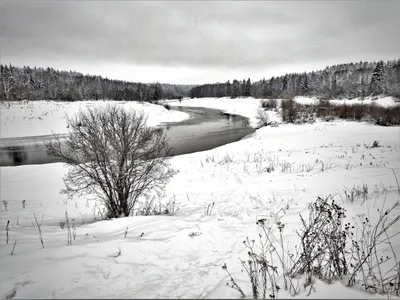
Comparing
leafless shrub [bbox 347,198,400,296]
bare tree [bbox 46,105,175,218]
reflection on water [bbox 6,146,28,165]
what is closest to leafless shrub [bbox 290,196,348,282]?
leafless shrub [bbox 347,198,400,296]

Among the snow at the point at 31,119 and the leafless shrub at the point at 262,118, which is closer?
the snow at the point at 31,119

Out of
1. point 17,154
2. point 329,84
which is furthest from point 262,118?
point 329,84

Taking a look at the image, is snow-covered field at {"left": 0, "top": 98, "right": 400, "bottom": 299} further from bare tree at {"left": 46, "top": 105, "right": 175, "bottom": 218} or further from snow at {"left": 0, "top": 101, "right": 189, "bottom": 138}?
snow at {"left": 0, "top": 101, "right": 189, "bottom": 138}

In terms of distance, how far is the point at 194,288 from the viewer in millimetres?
2680

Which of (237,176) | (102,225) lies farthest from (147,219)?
(237,176)

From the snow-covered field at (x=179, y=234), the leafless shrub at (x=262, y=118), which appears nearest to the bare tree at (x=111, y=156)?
the snow-covered field at (x=179, y=234)

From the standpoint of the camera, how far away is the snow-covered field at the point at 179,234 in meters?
2.53

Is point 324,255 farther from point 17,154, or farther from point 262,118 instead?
point 262,118

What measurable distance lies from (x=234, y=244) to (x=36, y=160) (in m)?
19.8

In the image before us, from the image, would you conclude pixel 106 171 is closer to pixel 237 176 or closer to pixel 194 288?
pixel 194 288

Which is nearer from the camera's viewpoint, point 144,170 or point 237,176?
point 144,170

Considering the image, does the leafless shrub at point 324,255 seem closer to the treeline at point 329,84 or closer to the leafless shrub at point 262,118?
the leafless shrub at point 262,118

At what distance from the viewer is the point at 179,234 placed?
14.1ft

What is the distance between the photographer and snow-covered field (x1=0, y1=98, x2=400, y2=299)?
2.53m
